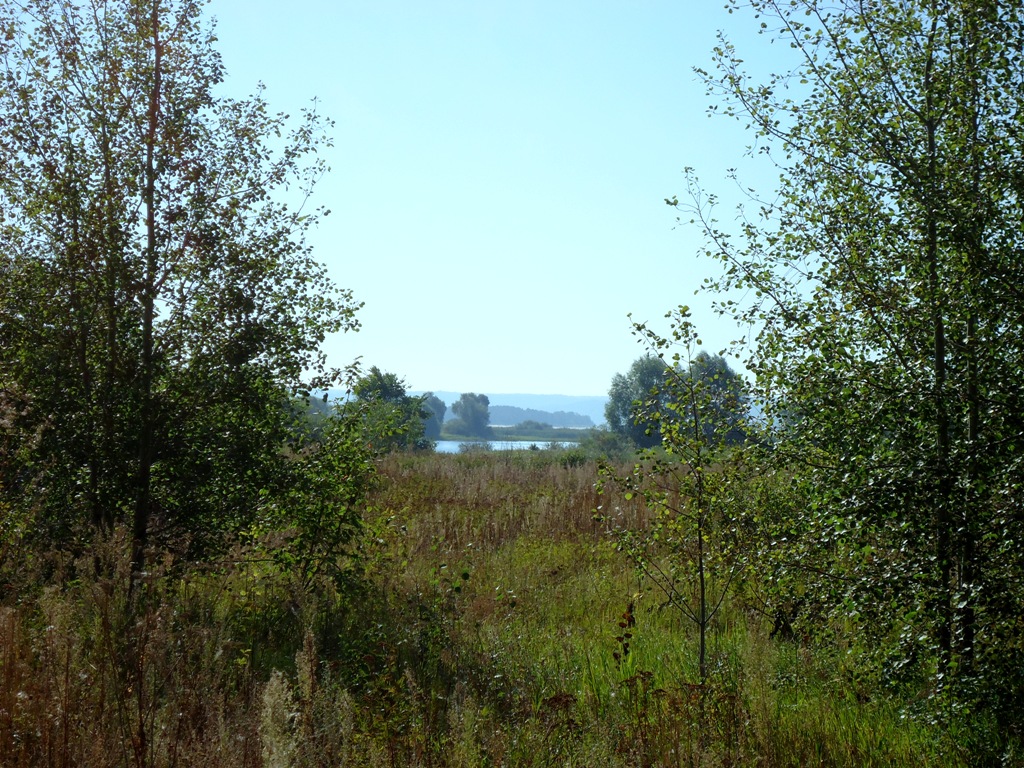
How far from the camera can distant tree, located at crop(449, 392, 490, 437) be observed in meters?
188

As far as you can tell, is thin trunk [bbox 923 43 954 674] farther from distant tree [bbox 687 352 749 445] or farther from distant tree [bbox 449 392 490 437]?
distant tree [bbox 449 392 490 437]

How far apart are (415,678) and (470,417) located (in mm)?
184379

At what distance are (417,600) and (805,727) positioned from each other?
368cm

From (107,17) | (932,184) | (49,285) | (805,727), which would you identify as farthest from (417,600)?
(107,17)

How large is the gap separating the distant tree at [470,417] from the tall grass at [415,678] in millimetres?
176158

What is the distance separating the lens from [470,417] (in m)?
191

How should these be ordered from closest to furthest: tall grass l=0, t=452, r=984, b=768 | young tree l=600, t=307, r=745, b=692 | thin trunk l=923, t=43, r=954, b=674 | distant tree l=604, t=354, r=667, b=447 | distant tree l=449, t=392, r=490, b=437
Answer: tall grass l=0, t=452, r=984, b=768, thin trunk l=923, t=43, r=954, b=674, young tree l=600, t=307, r=745, b=692, distant tree l=604, t=354, r=667, b=447, distant tree l=449, t=392, r=490, b=437

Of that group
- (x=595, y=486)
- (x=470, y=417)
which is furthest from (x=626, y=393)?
(x=470, y=417)

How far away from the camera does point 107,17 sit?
8109 millimetres

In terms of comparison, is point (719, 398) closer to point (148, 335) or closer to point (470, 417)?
point (148, 335)

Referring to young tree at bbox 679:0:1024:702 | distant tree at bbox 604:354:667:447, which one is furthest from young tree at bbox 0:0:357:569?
distant tree at bbox 604:354:667:447

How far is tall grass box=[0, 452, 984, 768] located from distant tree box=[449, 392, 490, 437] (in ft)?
578

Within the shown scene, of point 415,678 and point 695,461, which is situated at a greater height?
point 695,461

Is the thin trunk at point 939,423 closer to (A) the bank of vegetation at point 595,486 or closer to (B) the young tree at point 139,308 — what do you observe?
(A) the bank of vegetation at point 595,486
